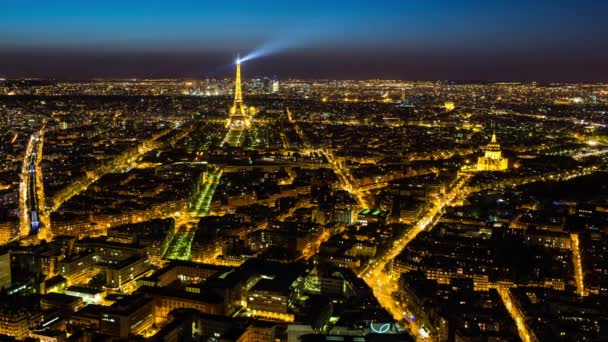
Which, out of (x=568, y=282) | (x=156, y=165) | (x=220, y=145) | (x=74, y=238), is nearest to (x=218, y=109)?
(x=220, y=145)

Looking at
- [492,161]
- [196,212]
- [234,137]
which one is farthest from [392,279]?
[234,137]

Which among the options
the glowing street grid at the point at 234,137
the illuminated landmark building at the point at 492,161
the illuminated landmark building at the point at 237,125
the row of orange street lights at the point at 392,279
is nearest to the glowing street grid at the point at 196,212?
the row of orange street lights at the point at 392,279

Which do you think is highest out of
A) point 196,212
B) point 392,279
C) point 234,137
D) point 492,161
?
point 234,137

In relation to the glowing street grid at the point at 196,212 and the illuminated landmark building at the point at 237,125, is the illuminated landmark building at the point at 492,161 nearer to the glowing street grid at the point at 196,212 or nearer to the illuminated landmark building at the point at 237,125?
the glowing street grid at the point at 196,212

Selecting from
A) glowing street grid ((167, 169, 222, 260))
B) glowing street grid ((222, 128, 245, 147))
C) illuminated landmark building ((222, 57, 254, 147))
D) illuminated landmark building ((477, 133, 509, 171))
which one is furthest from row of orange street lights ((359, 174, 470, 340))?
illuminated landmark building ((222, 57, 254, 147))

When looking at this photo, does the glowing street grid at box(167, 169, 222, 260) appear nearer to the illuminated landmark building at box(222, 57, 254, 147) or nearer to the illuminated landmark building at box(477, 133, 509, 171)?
the illuminated landmark building at box(222, 57, 254, 147)

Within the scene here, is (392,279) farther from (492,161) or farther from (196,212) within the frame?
(492,161)
